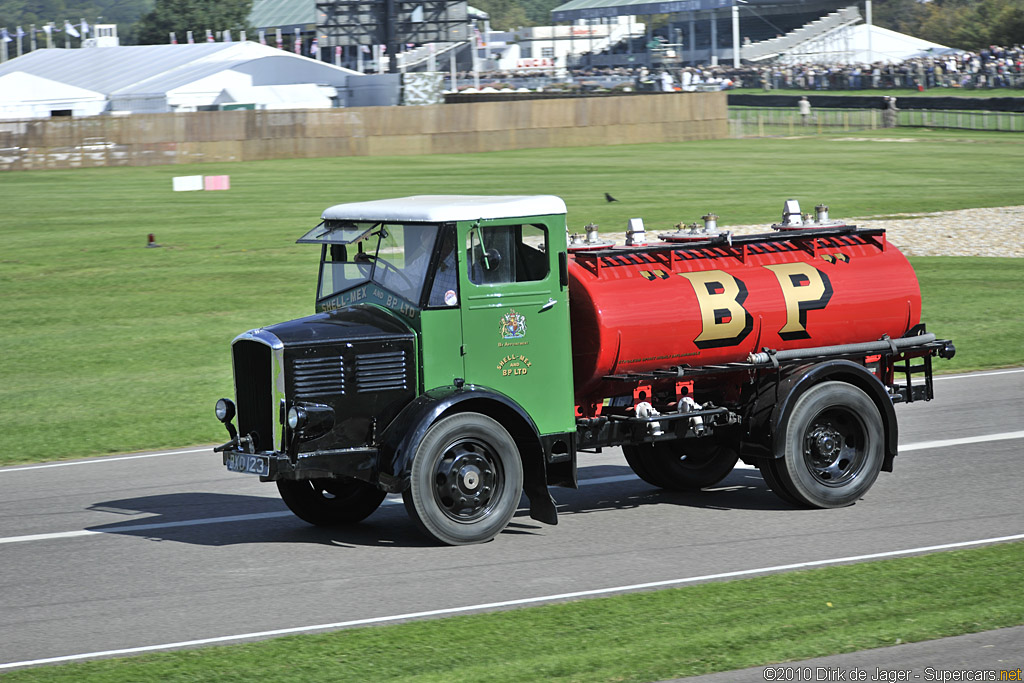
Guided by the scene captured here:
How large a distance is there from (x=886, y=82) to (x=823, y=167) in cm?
4691

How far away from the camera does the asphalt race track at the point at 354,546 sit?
319 inches

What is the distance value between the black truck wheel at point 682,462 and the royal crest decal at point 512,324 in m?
2.14

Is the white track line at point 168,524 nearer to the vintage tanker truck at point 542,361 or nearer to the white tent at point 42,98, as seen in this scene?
the vintage tanker truck at point 542,361

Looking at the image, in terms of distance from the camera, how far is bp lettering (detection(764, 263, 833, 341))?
10.6 m

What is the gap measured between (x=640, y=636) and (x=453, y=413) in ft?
8.37

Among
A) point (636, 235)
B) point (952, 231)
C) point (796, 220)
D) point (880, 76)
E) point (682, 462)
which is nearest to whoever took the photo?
point (636, 235)

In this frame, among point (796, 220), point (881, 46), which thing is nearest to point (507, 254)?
point (796, 220)

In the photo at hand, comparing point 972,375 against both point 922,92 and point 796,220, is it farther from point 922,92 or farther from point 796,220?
point 922,92

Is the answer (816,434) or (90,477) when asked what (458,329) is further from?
(90,477)

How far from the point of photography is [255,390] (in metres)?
9.55

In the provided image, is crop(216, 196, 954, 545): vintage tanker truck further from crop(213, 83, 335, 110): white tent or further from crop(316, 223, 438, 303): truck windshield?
crop(213, 83, 335, 110): white tent

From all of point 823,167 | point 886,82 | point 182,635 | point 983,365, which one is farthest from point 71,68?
point 182,635

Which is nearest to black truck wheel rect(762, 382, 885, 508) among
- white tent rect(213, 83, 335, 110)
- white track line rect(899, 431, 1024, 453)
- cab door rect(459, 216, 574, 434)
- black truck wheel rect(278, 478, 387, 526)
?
cab door rect(459, 216, 574, 434)

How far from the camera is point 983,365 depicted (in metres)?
17.5
